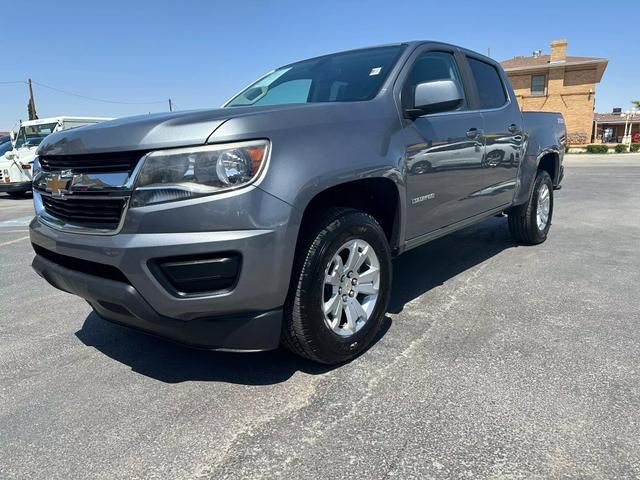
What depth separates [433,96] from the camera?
3.02 m

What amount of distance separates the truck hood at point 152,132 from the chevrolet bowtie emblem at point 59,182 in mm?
112

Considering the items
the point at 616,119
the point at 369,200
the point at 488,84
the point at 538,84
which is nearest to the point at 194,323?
the point at 369,200

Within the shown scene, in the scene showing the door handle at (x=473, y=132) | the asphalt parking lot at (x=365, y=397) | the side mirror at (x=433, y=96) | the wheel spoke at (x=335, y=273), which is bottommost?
the asphalt parking lot at (x=365, y=397)

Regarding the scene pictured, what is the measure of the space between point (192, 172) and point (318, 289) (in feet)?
2.71

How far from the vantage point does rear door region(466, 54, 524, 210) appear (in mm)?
4090

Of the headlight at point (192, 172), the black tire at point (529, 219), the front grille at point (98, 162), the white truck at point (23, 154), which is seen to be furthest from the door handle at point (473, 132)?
the white truck at point (23, 154)

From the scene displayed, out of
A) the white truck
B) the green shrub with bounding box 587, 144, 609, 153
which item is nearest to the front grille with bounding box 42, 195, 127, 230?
the white truck

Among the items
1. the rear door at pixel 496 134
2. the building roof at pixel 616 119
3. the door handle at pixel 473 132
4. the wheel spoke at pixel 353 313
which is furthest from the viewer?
the building roof at pixel 616 119

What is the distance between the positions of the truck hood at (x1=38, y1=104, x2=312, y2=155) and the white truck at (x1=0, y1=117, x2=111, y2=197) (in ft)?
36.4

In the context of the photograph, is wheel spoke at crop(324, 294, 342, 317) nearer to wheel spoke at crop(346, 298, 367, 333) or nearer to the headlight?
wheel spoke at crop(346, 298, 367, 333)

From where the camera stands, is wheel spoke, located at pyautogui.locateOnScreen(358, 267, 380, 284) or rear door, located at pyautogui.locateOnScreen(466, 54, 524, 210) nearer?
wheel spoke, located at pyautogui.locateOnScreen(358, 267, 380, 284)

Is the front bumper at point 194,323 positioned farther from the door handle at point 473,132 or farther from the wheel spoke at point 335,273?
the door handle at point 473,132

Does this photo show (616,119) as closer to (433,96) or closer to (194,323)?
(433,96)

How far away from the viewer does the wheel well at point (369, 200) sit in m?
2.64
